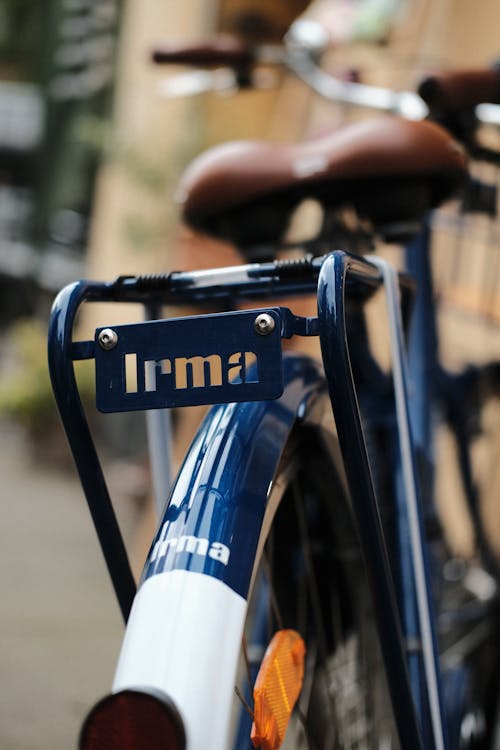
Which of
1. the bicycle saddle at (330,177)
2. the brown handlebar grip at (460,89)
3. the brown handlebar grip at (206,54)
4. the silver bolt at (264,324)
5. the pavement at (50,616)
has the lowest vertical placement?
the pavement at (50,616)

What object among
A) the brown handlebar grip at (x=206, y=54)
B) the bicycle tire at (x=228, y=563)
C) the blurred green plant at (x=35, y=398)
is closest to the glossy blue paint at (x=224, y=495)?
the bicycle tire at (x=228, y=563)

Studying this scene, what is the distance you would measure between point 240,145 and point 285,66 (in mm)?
737

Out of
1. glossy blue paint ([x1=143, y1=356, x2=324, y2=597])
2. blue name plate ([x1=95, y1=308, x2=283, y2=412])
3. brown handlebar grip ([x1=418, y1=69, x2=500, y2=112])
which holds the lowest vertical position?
glossy blue paint ([x1=143, y1=356, x2=324, y2=597])

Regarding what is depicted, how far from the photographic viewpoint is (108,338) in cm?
85

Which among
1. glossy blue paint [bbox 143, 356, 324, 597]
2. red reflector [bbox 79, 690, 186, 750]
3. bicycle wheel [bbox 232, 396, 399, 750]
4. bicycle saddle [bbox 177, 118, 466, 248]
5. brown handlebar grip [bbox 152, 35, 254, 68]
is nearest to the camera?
red reflector [bbox 79, 690, 186, 750]

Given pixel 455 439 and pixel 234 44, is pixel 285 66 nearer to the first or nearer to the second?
pixel 234 44

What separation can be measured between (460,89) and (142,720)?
116 centimetres

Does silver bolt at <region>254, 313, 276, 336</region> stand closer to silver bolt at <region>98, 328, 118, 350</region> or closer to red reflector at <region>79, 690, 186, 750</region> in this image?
silver bolt at <region>98, 328, 118, 350</region>

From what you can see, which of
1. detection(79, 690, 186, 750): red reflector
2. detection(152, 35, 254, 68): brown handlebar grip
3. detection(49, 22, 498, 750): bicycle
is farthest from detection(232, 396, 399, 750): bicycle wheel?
detection(152, 35, 254, 68): brown handlebar grip

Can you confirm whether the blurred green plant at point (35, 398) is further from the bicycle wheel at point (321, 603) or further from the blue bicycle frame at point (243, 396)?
the blue bicycle frame at point (243, 396)

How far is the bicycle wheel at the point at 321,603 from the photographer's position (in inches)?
44.5

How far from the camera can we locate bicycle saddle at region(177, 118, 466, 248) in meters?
1.33

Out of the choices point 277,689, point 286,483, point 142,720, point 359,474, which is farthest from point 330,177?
point 142,720

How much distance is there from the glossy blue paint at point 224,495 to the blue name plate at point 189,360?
0.25ft
